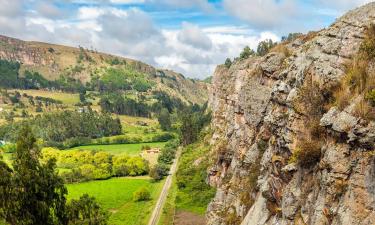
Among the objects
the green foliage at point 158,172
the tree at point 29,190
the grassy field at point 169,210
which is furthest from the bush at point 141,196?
the tree at point 29,190

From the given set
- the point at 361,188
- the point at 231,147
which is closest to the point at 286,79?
the point at 361,188

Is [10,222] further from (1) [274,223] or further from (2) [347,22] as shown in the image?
(2) [347,22]

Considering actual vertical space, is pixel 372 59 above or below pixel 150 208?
above

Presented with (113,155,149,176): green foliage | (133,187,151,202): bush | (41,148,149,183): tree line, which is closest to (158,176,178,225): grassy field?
(133,187,151,202): bush

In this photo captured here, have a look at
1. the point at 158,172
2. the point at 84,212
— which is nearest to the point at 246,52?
the point at 158,172

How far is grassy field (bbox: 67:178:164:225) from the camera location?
10799 centimetres

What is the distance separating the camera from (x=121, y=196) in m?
134

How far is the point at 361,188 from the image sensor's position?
27266 mm

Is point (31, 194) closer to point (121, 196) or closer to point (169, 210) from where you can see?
point (169, 210)

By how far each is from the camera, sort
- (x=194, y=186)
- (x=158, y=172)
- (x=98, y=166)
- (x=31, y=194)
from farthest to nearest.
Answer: (x=98, y=166), (x=158, y=172), (x=194, y=186), (x=31, y=194)

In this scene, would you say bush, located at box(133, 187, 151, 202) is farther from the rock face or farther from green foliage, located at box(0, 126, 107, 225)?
green foliage, located at box(0, 126, 107, 225)

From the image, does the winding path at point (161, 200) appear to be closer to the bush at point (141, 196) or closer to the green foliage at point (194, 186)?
the bush at point (141, 196)

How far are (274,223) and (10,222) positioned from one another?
23.9 meters

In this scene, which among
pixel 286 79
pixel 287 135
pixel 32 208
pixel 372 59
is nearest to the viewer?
pixel 372 59
